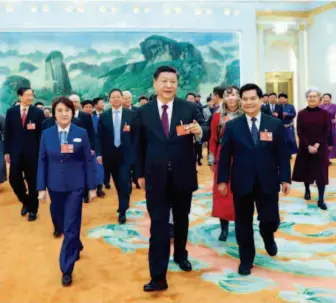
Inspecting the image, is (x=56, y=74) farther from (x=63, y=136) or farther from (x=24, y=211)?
(x=63, y=136)

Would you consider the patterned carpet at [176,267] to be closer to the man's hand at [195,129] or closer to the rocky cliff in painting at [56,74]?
the man's hand at [195,129]

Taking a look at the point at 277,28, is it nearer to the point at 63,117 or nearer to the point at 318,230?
the point at 318,230

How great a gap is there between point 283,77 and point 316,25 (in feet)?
7.73

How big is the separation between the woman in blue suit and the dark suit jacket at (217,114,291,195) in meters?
1.22

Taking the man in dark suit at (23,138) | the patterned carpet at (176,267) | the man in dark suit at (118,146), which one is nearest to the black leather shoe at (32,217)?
the man in dark suit at (23,138)

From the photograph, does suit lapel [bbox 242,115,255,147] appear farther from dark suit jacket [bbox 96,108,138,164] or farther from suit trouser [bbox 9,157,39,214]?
suit trouser [bbox 9,157,39,214]

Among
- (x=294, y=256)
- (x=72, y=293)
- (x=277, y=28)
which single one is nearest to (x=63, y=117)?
(x=72, y=293)

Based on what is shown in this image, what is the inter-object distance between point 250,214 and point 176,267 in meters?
0.81

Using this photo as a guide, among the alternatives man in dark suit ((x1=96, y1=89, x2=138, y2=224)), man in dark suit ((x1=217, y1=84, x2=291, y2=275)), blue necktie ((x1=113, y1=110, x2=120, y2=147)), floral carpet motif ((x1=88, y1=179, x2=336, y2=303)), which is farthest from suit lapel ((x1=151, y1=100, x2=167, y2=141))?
blue necktie ((x1=113, y1=110, x2=120, y2=147))

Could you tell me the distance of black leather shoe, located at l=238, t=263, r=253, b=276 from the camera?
11.3 ft

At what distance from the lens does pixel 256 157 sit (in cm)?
333

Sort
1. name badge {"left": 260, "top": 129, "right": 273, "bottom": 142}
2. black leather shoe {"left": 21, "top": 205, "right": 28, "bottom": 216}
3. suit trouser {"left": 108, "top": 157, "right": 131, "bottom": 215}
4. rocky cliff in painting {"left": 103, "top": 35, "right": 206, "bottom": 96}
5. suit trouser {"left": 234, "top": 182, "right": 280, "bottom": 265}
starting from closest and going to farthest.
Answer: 1. name badge {"left": 260, "top": 129, "right": 273, "bottom": 142}
2. suit trouser {"left": 234, "top": 182, "right": 280, "bottom": 265}
3. suit trouser {"left": 108, "top": 157, "right": 131, "bottom": 215}
4. black leather shoe {"left": 21, "top": 205, "right": 28, "bottom": 216}
5. rocky cliff in painting {"left": 103, "top": 35, "right": 206, "bottom": 96}

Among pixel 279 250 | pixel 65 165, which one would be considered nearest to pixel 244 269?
pixel 279 250

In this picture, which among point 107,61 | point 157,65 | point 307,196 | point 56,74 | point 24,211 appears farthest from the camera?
point 157,65
